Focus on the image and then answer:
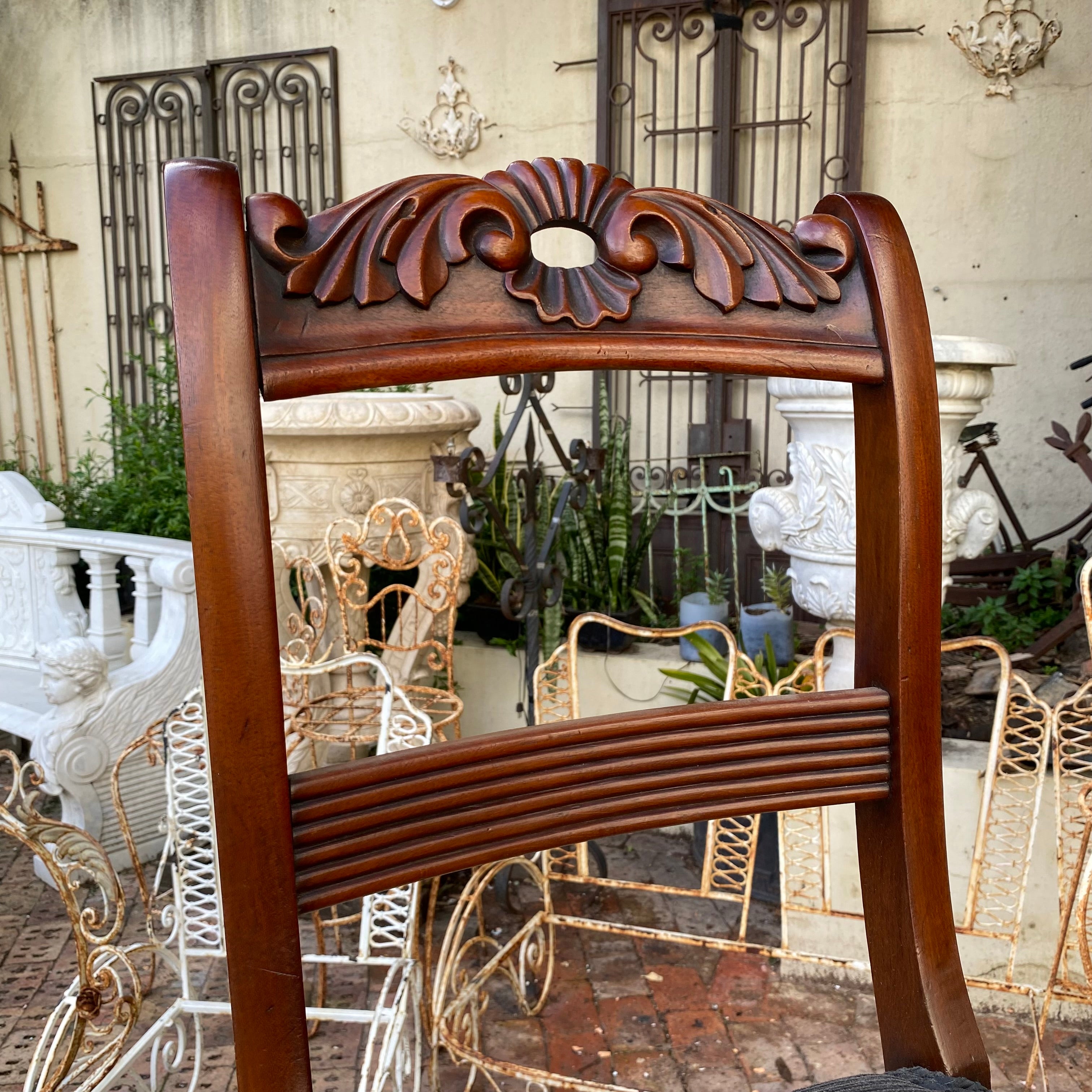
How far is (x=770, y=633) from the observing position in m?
2.87

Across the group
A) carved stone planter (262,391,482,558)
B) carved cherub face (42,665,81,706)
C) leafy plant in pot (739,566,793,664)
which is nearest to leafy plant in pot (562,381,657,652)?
leafy plant in pot (739,566,793,664)

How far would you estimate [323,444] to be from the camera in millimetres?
2529

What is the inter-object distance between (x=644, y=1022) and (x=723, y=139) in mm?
3320

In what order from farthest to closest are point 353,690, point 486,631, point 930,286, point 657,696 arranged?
point 930,286 < point 486,631 < point 657,696 < point 353,690

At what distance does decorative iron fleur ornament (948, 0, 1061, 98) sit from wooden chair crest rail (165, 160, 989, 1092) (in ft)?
12.6

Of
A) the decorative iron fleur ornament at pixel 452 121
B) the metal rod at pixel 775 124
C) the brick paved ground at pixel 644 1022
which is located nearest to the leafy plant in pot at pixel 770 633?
the brick paved ground at pixel 644 1022

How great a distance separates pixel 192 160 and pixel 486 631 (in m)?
2.81

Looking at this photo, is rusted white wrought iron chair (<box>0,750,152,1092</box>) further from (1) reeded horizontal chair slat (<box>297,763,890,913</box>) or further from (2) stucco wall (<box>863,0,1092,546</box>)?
(2) stucco wall (<box>863,0,1092,546</box>)

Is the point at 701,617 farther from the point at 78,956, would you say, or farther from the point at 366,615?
the point at 78,956

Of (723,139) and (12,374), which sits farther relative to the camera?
(12,374)

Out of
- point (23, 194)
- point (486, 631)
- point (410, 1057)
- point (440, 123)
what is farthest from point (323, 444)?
point (23, 194)

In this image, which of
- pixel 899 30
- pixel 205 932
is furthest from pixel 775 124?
pixel 205 932

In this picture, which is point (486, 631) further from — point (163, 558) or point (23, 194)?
point (23, 194)

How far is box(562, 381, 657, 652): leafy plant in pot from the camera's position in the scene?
3.29 m
